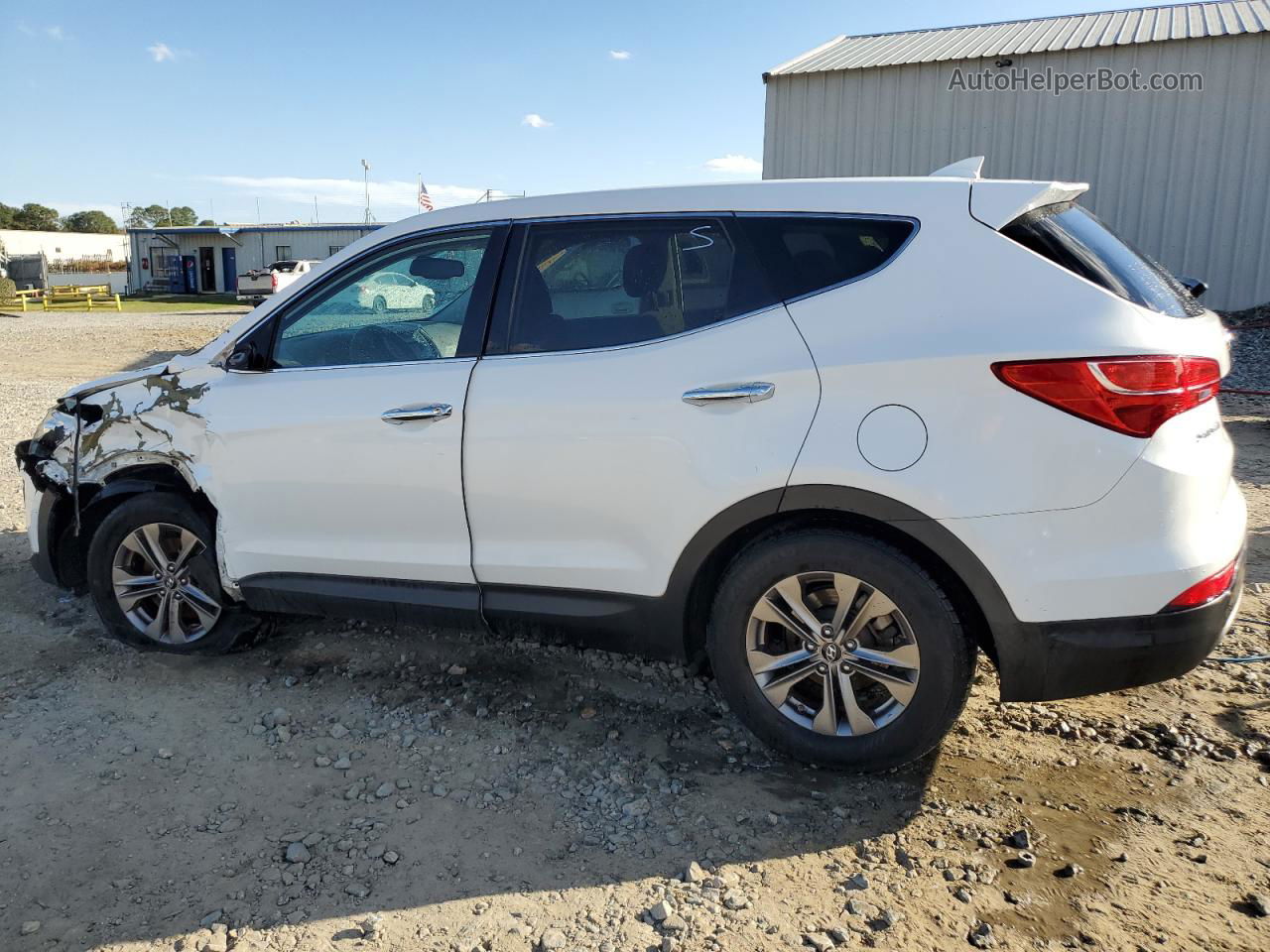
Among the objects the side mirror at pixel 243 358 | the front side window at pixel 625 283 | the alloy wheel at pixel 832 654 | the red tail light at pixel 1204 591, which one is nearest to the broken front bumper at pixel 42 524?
the side mirror at pixel 243 358

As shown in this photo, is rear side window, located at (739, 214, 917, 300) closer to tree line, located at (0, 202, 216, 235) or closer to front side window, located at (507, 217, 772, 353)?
front side window, located at (507, 217, 772, 353)

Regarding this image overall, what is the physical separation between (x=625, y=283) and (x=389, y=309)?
3.38ft

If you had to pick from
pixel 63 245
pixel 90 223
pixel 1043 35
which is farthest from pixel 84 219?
pixel 1043 35

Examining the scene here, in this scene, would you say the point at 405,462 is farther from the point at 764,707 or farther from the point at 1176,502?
the point at 1176,502

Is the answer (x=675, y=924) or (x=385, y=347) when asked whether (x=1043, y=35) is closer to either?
(x=385, y=347)

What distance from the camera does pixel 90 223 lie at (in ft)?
350

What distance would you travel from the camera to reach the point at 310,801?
3100mm

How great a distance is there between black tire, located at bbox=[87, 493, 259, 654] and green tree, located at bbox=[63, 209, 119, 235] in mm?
116085

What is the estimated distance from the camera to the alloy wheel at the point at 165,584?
4027 mm

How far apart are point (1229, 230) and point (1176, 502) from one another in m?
14.1

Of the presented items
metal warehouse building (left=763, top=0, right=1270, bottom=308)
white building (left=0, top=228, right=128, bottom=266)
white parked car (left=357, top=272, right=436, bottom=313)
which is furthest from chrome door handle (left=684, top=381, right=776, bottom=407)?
white building (left=0, top=228, right=128, bottom=266)

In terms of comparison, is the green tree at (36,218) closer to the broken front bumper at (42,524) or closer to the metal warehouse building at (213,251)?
the metal warehouse building at (213,251)

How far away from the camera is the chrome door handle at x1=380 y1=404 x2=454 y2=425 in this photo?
3.36 metres

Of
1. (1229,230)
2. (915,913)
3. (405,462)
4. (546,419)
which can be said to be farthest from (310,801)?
(1229,230)
